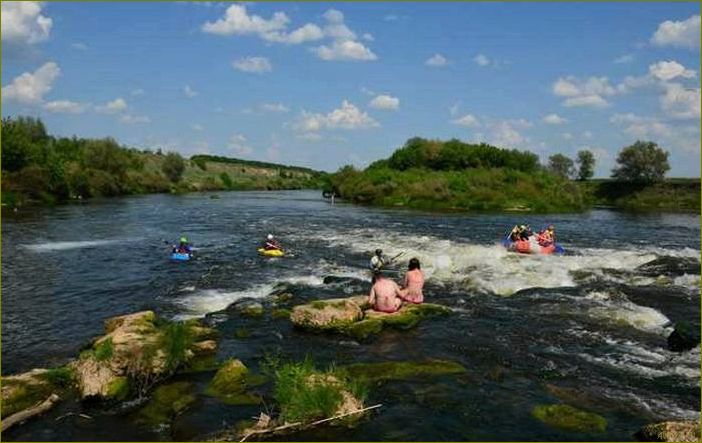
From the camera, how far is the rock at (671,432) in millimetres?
11031

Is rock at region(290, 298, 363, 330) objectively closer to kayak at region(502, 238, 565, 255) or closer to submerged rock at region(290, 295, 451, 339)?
submerged rock at region(290, 295, 451, 339)

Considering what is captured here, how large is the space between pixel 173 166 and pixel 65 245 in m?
103

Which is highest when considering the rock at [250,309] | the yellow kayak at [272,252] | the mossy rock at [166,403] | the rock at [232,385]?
the yellow kayak at [272,252]

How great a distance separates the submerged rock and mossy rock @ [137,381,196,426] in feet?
18.0

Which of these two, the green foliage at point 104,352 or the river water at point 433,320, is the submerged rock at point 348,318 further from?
the green foliage at point 104,352

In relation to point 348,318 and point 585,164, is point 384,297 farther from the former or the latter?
point 585,164

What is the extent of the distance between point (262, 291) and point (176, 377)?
35.7 ft

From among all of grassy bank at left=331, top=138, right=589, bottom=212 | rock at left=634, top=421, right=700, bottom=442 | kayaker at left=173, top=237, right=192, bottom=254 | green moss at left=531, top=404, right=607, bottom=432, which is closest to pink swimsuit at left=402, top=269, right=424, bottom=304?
green moss at left=531, top=404, right=607, bottom=432

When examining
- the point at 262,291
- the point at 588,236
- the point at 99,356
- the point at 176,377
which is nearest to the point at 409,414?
the point at 176,377

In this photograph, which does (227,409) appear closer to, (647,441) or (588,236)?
(647,441)

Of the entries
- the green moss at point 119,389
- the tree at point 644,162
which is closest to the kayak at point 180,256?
the green moss at point 119,389

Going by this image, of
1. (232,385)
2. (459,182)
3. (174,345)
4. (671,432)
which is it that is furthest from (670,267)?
(459,182)

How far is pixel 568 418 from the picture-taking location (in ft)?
42.5

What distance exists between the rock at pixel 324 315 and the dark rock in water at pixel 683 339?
989 cm
